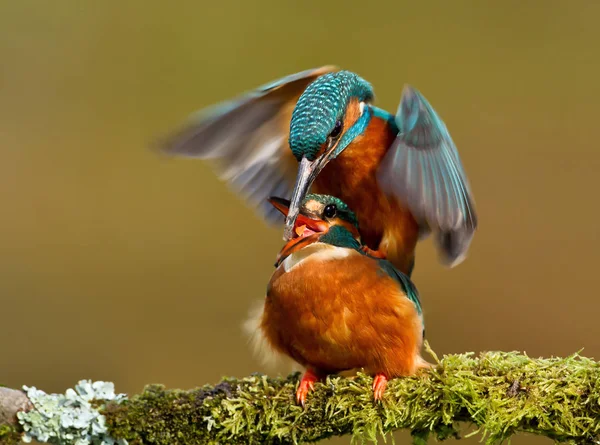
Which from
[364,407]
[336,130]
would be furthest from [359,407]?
[336,130]

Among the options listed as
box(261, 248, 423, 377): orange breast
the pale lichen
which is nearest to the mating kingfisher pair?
box(261, 248, 423, 377): orange breast

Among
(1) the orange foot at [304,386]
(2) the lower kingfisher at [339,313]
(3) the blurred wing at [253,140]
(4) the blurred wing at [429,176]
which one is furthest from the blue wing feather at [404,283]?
(3) the blurred wing at [253,140]

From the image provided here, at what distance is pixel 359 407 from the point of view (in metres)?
1.87

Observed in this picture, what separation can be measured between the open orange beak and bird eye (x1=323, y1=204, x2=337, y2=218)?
0.02 m

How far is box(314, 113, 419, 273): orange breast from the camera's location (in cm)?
233

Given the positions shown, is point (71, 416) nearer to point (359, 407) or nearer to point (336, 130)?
point (359, 407)

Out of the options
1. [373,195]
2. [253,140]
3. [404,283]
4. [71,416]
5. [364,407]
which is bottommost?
[364,407]

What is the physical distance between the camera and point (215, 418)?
189cm

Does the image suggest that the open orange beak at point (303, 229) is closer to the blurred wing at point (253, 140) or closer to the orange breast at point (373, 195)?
the orange breast at point (373, 195)

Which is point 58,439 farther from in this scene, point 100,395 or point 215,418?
point 215,418

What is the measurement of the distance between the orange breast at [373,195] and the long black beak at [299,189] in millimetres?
300

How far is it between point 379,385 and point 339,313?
19 cm

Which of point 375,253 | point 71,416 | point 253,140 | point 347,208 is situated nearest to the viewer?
point 71,416

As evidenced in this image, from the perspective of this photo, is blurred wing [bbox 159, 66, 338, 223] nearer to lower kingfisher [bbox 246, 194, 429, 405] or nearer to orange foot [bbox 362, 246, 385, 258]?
orange foot [bbox 362, 246, 385, 258]
